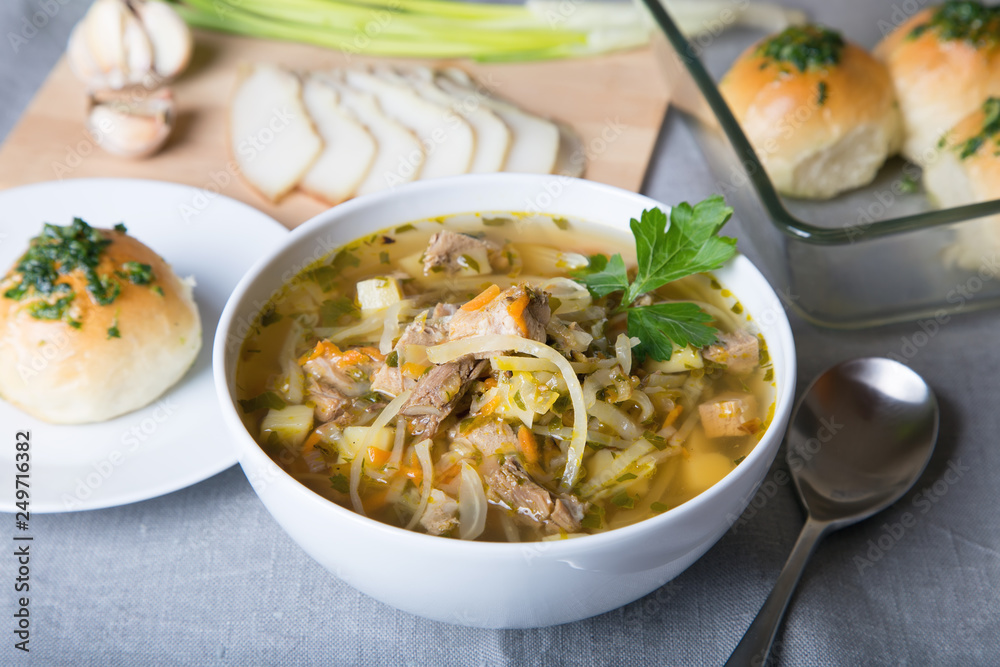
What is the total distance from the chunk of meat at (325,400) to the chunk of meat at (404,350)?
10 cm

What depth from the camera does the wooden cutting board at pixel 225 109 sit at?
386 cm

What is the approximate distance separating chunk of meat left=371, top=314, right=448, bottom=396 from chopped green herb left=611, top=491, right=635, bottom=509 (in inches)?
25.0

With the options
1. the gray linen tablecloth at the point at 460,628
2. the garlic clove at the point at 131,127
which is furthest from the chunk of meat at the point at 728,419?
the garlic clove at the point at 131,127

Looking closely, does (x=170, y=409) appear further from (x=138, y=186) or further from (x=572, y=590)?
(x=572, y=590)

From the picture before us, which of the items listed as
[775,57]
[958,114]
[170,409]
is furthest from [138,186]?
[958,114]

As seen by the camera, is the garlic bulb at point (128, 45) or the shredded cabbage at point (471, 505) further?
the garlic bulb at point (128, 45)

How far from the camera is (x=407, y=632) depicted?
229cm

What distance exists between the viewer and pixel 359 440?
2152 mm

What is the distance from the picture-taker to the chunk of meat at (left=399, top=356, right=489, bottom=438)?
2.15 metres

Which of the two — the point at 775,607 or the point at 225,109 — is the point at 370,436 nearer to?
the point at 775,607

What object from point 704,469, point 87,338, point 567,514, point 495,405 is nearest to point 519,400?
point 495,405

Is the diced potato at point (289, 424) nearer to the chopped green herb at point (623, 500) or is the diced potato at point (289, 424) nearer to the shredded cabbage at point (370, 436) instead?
the shredded cabbage at point (370, 436)

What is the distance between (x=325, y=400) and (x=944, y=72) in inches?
137

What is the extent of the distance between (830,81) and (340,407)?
2.91 metres
